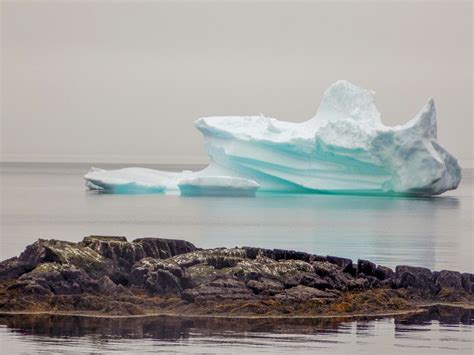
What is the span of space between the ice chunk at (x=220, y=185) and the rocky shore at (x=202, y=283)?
703 inches

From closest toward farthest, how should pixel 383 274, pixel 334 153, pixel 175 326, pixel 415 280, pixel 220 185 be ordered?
pixel 175 326, pixel 415 280, pixel 383 274, pixel 334 153, pixel 220 185

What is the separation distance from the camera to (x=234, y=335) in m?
13.4

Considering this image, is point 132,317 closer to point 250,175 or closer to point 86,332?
point 86,332

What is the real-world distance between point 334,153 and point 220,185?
13.7ft

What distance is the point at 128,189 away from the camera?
1534 inches

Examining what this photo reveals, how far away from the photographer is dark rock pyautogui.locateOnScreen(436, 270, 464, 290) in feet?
54.1

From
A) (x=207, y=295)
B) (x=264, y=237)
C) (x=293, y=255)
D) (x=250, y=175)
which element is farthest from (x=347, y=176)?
(x=207, y=295)

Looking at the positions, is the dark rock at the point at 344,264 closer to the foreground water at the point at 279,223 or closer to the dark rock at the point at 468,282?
the dark rock at the point at 468,282

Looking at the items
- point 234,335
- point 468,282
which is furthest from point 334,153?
point 234,335

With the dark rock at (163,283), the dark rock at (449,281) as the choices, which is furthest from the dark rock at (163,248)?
the dark rock at (449,281)

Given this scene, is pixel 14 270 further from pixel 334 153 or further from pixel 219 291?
pixel 334 153

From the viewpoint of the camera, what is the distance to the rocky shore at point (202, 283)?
14.7 m

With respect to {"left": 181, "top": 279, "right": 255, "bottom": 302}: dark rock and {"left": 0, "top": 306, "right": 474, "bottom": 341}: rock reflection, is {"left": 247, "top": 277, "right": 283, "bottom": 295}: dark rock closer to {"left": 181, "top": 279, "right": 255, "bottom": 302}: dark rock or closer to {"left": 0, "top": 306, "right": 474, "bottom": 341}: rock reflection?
{"left": 181, "top": 279, "right": 255, "bottom": 302}: dark rock

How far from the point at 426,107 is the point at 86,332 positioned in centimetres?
1965
